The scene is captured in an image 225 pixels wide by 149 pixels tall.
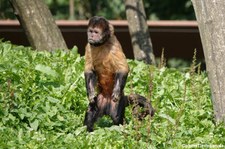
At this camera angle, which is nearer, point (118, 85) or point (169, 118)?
point (118, 85)

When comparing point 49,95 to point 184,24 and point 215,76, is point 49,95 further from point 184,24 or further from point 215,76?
point 184,24

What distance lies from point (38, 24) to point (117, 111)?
355 cm

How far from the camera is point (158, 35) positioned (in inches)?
677

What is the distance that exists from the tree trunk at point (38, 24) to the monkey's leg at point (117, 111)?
3.49m

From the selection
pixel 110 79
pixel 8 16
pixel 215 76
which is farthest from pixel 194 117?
pixel 8 16

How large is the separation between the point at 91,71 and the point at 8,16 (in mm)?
12884

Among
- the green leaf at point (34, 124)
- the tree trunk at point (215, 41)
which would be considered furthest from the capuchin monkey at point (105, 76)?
the tree trunk at point (215, 41)

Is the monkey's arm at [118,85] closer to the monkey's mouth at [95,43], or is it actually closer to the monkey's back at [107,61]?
the monkey's back at [107,61]

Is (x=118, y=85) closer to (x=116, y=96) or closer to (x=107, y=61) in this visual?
(x=116, y=96)

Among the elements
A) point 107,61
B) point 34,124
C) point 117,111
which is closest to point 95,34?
point 107,61

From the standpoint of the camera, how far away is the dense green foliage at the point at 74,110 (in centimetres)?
725

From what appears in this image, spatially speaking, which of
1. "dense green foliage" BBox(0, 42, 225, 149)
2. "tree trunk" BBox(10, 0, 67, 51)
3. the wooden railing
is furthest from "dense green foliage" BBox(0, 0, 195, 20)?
"dense green foliage" BBox(0, 42, 225, 149)

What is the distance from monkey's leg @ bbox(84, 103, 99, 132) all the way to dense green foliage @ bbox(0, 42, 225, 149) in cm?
9

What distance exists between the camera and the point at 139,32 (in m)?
12.3
